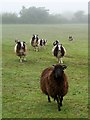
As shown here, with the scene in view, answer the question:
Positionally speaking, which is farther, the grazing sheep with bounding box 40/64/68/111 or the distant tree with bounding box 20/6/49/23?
the distant tree with bounding box 20/6/49/23

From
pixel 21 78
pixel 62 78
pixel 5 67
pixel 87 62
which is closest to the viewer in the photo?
pixel 62 78

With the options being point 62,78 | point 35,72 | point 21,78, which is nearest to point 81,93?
point 62,78

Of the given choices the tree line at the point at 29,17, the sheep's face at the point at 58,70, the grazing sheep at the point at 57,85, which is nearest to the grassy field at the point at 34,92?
the grazing sheep at the point at 57,85

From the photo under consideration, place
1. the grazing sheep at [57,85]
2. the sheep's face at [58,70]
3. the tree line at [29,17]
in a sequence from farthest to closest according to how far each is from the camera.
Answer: the tree line at [29,17] → the grazing sheep at [57,85] → the sheep's face at [58,70]

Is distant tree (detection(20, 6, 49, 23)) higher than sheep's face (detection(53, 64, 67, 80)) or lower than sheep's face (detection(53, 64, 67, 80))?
higher

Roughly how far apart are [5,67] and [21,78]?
4016 millimetres

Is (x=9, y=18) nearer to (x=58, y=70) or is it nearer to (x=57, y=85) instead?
(x=57, y=85)

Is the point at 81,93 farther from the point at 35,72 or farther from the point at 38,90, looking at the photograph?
the point at 35,72

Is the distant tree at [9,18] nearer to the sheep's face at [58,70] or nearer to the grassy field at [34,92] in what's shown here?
the grassy field at [34,92]

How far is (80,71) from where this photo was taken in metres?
21.2

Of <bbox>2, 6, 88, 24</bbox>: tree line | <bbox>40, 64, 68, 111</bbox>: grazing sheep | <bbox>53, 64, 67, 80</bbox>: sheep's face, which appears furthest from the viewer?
<bbox>2, 6, 88, 24</bbox>: tree line

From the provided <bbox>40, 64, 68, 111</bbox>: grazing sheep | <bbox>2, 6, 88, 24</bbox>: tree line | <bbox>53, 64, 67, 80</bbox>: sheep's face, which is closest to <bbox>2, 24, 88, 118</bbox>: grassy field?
<bbox>40, 64, 68, 111</bbox>: grazing sheep

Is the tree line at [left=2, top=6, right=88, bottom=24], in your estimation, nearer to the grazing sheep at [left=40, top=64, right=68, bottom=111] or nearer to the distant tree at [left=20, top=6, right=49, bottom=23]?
the distant tree at [left=20, top=6, right=49, bottom=23]

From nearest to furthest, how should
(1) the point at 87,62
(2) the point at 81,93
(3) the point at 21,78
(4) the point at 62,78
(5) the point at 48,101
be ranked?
(4) the point at 62,78 < (5) the point at 48,101 < (2) the point at 81,93 < (3) the point at 21,78 < (1) the point at 87,62
